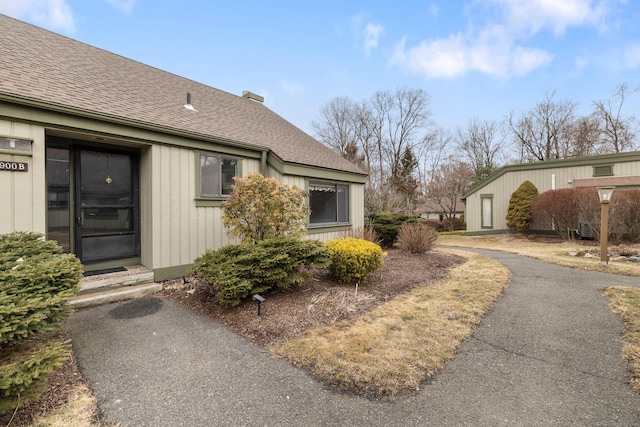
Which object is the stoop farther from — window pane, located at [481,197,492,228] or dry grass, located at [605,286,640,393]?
window pane, located at [481,197,492,228]

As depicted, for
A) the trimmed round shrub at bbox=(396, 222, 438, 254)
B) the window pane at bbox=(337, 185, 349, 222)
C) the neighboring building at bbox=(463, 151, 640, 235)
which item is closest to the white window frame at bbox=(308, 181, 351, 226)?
the window pane at bbox=(337, 185, 349, 222)

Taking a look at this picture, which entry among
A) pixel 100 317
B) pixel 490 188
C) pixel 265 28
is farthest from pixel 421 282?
pixel 490 188

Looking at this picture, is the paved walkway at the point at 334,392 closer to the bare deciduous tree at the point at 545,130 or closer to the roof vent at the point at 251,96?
the roof vent at the point at 251,96

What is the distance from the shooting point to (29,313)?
1.95 metres

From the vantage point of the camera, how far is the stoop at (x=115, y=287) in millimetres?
4516

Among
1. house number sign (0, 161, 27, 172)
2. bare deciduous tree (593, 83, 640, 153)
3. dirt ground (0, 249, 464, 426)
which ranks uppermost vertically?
bare deciduous tree (593, 83, 640, 153)

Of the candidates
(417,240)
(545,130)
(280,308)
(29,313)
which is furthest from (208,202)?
(545,130)

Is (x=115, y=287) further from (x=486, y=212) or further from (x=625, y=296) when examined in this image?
(x=486, y=212)

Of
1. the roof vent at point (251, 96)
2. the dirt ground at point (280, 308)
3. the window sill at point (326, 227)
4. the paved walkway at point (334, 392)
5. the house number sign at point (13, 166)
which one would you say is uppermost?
the roof vent at point (251, 96)

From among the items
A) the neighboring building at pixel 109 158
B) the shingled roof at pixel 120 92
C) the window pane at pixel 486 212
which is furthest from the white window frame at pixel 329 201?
the window pane at pixel 486 212

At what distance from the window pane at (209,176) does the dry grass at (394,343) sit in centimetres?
419

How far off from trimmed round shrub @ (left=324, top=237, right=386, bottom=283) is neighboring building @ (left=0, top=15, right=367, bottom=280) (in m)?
2.75

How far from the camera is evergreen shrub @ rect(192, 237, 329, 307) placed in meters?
4.10

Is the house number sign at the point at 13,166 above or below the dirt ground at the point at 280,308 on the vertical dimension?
above
